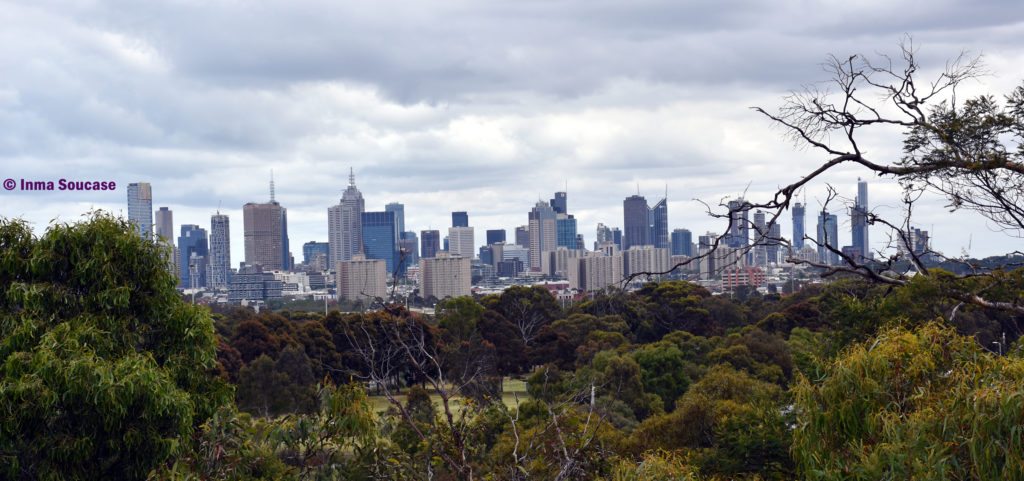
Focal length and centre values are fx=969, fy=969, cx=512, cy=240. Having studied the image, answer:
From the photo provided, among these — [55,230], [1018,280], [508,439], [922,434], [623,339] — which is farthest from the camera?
[623,339]

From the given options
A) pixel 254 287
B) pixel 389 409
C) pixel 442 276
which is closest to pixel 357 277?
pixel 442 276

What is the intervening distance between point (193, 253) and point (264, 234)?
15.4 metres

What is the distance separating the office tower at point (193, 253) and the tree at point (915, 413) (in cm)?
14745

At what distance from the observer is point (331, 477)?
7.02m

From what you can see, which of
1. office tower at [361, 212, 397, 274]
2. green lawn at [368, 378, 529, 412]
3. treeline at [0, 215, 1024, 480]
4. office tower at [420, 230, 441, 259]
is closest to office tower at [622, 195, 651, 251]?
office tower at [420, 230, 441, 259]

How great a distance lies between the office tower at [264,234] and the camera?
176000mm

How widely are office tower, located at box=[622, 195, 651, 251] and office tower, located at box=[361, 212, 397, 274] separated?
45.7 meters

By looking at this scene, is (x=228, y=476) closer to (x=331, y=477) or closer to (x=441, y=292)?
(x=331, y=477)

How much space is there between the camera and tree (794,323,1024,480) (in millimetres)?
4223

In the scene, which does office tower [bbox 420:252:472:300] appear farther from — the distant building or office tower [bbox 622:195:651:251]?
office tower [bbox 622:195:651:251]

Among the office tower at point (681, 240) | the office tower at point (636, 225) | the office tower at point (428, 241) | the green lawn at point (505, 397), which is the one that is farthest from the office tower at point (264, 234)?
the green lawn at point (505, 397)

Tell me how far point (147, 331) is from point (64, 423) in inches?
50.9

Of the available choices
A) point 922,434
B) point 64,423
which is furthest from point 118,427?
point 922,434

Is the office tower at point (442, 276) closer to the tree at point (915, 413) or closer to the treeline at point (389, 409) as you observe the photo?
the treeline at point (389, 409)
